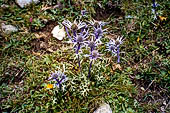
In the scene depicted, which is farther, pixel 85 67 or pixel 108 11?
pixel 108 11

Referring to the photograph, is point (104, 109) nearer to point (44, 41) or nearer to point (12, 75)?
point (12, 75)

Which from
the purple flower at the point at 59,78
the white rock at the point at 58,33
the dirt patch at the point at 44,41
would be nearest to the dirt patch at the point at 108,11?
the white rock at the point at 58,33

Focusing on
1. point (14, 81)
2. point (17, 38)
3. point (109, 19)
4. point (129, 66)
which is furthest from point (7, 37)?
point (129, 66)

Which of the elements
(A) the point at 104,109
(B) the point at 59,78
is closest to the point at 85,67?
(B) the point at 59,78

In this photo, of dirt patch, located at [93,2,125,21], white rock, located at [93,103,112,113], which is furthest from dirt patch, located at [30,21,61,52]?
white rock, located at [93,103,112,113]

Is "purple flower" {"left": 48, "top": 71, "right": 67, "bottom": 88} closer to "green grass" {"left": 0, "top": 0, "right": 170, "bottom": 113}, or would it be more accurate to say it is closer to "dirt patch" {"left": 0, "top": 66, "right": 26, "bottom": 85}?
"green grass" {"left": 0, "top": 0, "right": 170, "bottom": 113}

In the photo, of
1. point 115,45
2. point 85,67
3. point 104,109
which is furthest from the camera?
point 85,67

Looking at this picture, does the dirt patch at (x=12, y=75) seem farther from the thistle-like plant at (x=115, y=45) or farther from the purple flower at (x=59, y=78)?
the thistle-like plant at (x=115, y=45)

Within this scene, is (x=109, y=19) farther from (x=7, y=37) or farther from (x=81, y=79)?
(x=7, y=37)
